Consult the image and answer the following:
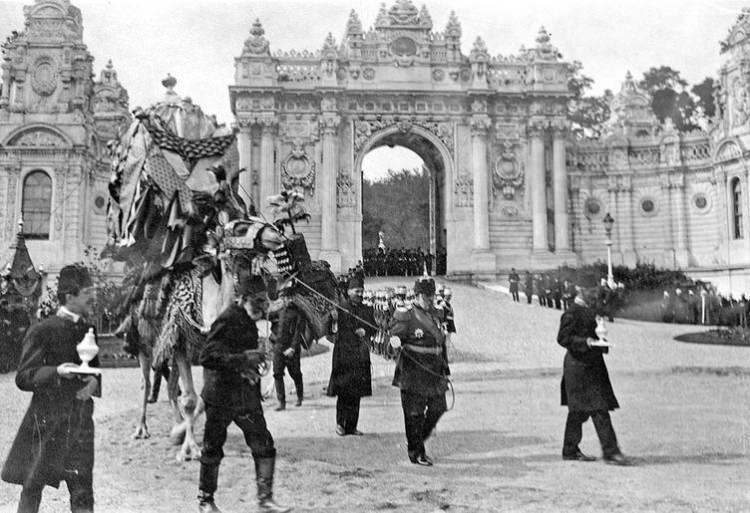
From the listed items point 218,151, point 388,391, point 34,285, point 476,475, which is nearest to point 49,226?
point 34,285

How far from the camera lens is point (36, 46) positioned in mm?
28422

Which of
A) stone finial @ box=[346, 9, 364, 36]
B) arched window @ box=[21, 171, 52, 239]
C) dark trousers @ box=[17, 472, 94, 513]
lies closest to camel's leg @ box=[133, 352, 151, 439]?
dark trousers @ box=[17, 472, 94, 513]

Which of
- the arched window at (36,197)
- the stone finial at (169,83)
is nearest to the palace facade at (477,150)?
the arched window at (36,197)

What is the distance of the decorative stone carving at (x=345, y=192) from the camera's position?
3148 cm

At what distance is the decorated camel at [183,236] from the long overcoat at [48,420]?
1.95 m

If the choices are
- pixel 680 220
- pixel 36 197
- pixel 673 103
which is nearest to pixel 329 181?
pixel 36 197

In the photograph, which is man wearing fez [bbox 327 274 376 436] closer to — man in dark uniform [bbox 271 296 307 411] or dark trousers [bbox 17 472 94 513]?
man in dark uniform [bbox 271 296 307 411]

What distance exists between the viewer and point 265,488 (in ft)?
15.8

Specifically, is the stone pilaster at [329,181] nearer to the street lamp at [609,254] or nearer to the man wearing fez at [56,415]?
the street lamp at [609,254]

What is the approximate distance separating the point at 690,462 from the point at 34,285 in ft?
47.4

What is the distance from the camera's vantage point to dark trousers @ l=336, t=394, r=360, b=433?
7836 mm

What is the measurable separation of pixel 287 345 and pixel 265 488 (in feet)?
15.1

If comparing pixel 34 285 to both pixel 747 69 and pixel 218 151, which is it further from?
pixel 747 69

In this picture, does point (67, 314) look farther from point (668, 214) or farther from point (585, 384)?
point (668, 214)
